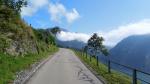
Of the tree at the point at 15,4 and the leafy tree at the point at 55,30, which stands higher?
the leafy tree at the point at 55,30

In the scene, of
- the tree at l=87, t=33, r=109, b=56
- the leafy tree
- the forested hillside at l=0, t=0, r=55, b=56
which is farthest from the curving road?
the leafy tree

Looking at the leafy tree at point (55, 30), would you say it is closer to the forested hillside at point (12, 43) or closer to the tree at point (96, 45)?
the tree at point (96, 45)

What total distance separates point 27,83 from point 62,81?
87.6 inches

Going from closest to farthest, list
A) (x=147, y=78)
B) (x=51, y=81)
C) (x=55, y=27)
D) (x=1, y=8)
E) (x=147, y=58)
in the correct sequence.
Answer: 1. (x=147, y=78)
2. (x=51, y=81)
3. (x=1, y=8)
4. (x=55, y=27)
5. (x=147, y=58)

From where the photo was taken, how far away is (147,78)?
1695 cm

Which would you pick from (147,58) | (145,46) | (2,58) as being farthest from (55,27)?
(2,58)

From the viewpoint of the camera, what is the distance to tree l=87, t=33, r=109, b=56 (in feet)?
230

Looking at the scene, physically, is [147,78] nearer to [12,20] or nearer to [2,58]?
[2,58]

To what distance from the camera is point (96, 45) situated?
236ft

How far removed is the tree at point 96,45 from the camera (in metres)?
70.2

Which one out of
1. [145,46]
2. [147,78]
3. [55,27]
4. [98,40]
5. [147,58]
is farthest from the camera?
[145,46]

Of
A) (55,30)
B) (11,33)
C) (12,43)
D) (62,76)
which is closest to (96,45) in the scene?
(11,33)

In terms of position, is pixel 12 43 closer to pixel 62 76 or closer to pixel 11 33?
pixel 11 33

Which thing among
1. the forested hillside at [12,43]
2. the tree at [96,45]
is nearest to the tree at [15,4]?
the forested hillside at [12,43]
